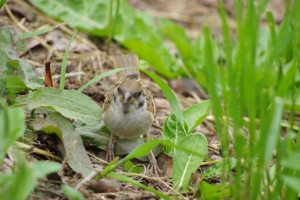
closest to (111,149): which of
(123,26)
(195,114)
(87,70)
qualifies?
(195,114)

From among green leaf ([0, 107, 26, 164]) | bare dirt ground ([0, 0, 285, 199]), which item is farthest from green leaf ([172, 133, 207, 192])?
green leaf ([0, 107, 26, 164])

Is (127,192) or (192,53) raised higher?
(192,53)

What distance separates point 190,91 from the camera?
5.31 metres

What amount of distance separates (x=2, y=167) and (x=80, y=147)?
0.72 m

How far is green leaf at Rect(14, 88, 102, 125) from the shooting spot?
2.90 meters

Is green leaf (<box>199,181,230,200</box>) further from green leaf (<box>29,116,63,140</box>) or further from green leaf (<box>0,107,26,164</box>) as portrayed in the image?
green leaf (<box>0,107,26,164</box>)

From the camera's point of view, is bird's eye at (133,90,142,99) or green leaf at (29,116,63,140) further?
bird's eye at (133,90,142,99)

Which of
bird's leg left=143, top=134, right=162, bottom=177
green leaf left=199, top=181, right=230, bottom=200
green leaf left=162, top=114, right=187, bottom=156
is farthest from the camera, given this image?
green leaf left=162, top=114, right=187, bottom=156

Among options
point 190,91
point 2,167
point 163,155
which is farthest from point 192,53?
point 2,167

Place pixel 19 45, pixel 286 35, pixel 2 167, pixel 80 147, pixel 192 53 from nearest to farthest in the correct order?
pixel 286 35 < pixel 2 167 < pixel 80 147 < pixel 19 45 < pixel 192 53

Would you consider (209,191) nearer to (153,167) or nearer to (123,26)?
(153,167)

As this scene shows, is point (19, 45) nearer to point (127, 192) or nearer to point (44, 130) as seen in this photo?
point (44, 130)

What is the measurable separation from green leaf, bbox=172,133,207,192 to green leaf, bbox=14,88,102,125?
818 millimetres

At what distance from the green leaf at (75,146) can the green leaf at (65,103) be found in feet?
0.30
